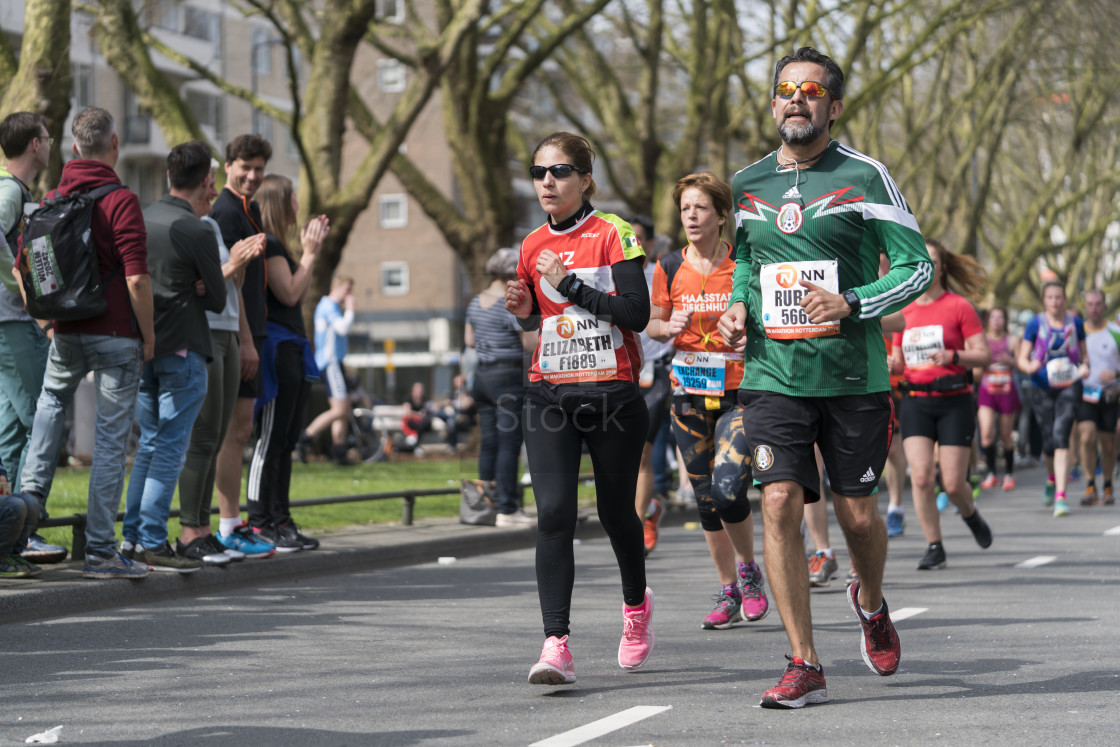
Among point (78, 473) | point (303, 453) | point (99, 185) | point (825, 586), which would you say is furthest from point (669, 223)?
point (99, 185)

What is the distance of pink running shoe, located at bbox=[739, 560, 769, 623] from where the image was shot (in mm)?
7289

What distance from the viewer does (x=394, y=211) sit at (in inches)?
2810

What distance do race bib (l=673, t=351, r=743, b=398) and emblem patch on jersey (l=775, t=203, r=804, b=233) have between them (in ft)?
6.23

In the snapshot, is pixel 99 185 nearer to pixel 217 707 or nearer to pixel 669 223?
pixel 217 707

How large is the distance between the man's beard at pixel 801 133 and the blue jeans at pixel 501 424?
22.2 ft

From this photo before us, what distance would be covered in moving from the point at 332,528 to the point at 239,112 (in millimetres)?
51320

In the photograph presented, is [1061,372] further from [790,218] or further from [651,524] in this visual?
[790,218]

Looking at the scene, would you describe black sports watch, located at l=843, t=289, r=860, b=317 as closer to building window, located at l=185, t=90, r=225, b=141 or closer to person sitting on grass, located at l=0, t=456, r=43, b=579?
person sitting on grass, located at l=0, t=456, r=43, b=579

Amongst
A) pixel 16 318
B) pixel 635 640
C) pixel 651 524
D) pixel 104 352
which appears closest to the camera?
pixel 635 640

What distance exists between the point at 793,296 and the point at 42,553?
4780 mm

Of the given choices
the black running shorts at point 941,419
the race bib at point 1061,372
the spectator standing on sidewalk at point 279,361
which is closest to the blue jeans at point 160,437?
the spectator standing on sidewalk at point 279,361

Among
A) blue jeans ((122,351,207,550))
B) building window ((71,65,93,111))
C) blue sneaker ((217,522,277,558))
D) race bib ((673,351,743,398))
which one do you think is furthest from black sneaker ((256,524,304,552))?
building window ((71,65,93,111))

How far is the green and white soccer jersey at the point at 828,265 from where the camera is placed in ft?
17.5

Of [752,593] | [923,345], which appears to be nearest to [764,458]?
[752,593]
